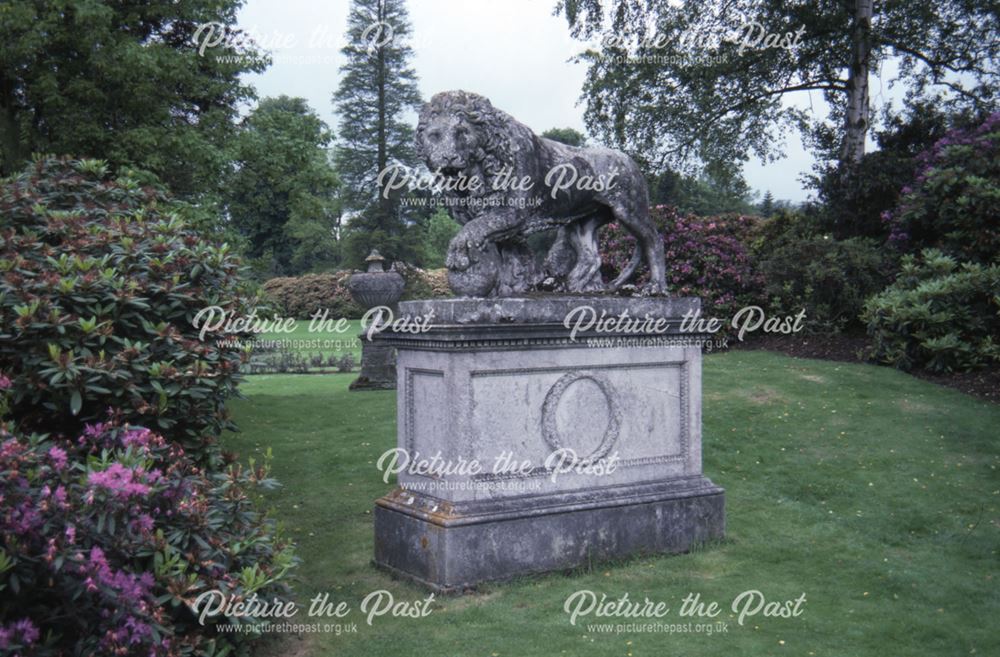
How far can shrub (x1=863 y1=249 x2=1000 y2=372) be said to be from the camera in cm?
1170

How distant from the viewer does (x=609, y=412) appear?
6695 mm

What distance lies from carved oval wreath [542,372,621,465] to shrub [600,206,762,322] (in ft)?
31.6

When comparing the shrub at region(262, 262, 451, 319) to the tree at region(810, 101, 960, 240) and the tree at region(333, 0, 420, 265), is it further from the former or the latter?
the tree at region(810, 101, 960, 240)

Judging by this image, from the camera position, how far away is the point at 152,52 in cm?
1139

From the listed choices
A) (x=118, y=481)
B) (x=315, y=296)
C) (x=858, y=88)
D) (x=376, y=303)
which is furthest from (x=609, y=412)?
(x=315, y=296)

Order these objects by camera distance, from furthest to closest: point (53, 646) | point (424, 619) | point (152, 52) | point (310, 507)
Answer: point (152, 52)
point (310, 507)
point (424, 619)
point (53, 646)

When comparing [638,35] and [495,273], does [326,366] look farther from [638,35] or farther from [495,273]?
[495,273]

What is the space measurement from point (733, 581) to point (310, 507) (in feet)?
13.0

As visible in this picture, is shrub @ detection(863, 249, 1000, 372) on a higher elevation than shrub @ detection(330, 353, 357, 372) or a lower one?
higher

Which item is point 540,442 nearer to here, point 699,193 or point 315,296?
point 315,296

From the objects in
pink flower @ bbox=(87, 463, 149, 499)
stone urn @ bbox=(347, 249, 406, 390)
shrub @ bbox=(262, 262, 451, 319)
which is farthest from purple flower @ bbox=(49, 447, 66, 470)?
shrub @ bbox=(262, 262, 451, 319)

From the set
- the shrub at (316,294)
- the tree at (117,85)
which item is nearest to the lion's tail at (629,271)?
the tree at (117,85)

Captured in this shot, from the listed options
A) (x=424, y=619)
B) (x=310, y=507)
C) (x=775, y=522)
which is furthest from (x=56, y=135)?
(x=775, y=522)

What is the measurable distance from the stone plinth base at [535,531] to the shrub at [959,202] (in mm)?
8081
